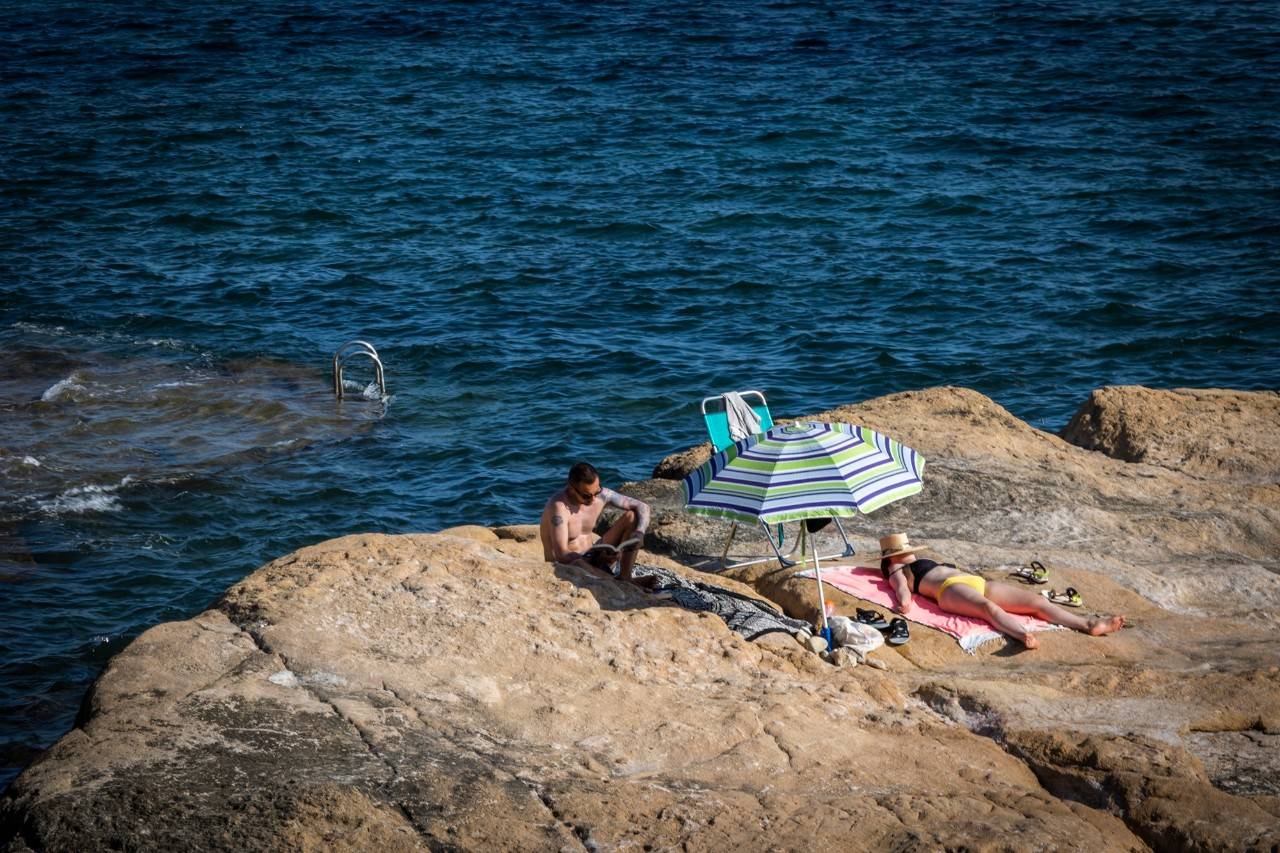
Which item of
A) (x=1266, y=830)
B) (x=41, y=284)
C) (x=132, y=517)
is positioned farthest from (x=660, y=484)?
(x=41, y=284)

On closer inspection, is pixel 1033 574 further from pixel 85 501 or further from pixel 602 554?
pixel 85 501

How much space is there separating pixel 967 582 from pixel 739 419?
10.7ft

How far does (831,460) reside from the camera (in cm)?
951

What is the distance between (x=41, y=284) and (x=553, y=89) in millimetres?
13743

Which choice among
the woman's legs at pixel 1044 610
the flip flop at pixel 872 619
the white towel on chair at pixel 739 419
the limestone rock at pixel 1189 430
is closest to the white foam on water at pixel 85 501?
the white towel on chair at pixel 739 419

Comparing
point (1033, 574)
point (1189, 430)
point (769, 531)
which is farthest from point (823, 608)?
point (1189, 430)

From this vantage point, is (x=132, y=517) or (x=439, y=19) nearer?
(x=132, y=517)

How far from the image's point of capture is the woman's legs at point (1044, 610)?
30.7 ft

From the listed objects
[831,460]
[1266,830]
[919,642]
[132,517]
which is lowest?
[132,517]

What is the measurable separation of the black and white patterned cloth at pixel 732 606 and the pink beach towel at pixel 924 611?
685 millimetres

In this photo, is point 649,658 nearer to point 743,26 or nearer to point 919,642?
point 919,642

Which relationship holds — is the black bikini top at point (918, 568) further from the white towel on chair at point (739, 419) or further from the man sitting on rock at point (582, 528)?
the white towel on chair at point (739, 419)

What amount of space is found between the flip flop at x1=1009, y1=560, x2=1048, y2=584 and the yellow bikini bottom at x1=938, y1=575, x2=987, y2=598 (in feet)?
1.86

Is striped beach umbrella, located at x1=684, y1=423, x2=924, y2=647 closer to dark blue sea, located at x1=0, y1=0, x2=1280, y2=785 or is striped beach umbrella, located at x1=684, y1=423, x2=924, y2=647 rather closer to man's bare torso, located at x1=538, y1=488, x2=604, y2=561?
man's bare torso, located at x1=538, y1=488, x2=604, y2=561
